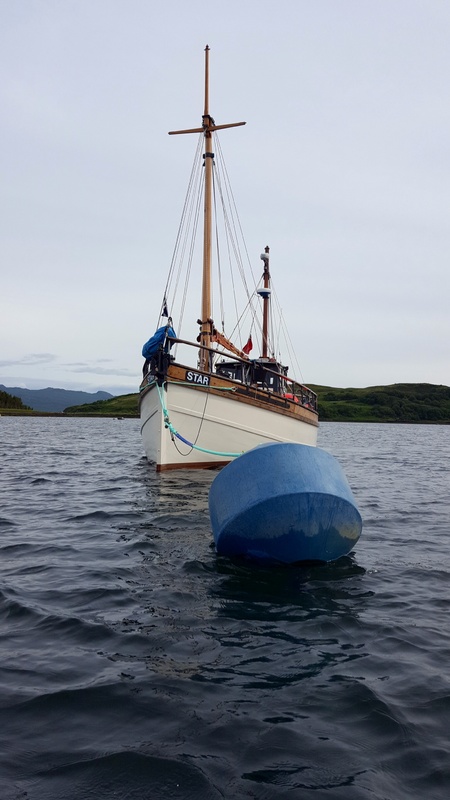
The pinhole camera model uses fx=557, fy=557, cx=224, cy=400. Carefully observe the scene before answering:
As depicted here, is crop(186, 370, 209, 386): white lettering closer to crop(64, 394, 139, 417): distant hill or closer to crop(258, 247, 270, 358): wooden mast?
crop(258, 247, 270, 358): wooden mast

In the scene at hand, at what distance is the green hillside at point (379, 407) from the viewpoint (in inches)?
5148

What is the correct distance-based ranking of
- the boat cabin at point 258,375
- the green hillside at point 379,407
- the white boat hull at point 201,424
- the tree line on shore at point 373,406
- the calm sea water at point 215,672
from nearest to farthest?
1. the calm sea water at point 215,672
2. the white boat hull at point 201,424
3. the boat cabin at point 258,375
4. the tree line on shore at point 373,406
5. the green hillside at point 379,407

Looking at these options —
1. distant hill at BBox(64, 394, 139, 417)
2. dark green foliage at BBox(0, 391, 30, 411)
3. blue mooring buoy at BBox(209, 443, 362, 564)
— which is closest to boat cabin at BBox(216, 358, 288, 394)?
blue mooring buoy at BBox(209, 443, 362, 564)

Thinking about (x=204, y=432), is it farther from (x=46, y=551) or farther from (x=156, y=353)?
(x=46, y=551)

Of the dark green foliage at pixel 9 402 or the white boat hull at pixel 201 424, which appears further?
the dark green foliage at pixel 9 402

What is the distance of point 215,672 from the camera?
174 inches

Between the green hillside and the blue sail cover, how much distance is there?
110 meters

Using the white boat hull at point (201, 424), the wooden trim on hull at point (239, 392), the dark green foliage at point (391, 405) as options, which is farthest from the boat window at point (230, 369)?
the dark green foliage at point (391, 405)

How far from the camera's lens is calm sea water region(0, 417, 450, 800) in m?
3.20

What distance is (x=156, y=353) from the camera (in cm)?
1684

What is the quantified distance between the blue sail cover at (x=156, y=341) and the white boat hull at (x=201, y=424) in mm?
1076

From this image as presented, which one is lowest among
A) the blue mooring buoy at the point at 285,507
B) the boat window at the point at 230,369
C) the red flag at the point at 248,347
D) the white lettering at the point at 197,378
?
the blue mooring buoy at the point at 285,507

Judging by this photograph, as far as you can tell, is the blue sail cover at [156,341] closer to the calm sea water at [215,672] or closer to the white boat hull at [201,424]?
the white boat hull at [201,424]

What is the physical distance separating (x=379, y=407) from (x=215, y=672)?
5523 inches
